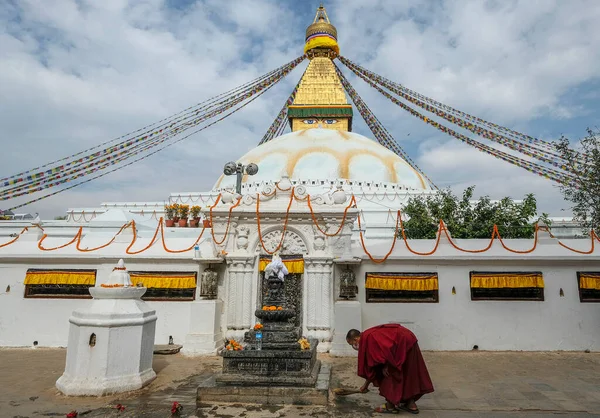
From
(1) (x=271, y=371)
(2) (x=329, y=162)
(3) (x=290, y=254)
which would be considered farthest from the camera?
(2) (x=329, y=162)

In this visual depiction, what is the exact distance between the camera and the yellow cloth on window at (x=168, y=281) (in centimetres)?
870

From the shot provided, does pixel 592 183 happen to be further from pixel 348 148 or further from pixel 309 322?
pixel 348 148

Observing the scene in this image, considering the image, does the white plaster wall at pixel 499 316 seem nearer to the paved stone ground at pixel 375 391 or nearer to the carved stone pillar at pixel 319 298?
the paved stone ground at pixel 375 391

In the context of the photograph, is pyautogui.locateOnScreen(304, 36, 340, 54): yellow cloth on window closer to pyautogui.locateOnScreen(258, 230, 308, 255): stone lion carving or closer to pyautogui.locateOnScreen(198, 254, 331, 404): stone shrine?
pyautogui.locateOnScreen(258, 230, 308, 255): stone lion carving

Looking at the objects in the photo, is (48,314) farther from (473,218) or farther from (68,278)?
(473,218)

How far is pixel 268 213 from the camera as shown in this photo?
866 centimetres

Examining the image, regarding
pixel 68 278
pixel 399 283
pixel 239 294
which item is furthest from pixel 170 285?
pixel 399 283

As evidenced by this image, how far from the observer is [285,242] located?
28.7 ft

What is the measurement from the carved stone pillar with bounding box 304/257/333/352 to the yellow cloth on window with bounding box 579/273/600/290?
550cm

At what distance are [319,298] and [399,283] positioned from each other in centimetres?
178

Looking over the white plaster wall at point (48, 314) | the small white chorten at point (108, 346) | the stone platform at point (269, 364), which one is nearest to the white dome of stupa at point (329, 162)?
the white plaster wall at point (48, 314)

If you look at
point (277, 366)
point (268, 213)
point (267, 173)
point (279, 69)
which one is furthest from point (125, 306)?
point (279, 69)

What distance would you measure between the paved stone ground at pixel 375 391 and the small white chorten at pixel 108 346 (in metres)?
0.19

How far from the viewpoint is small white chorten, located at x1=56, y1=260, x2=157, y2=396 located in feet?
17.6
